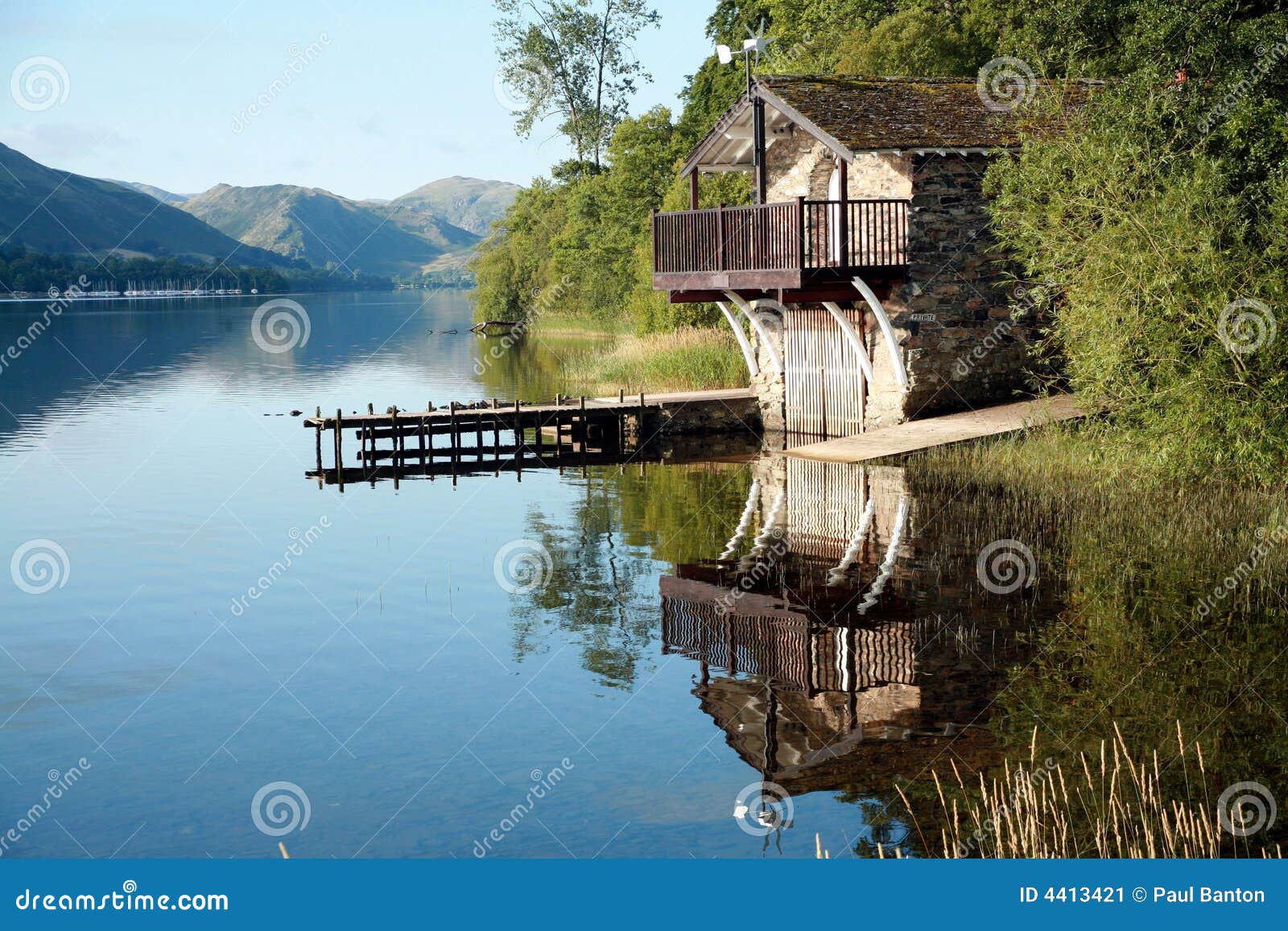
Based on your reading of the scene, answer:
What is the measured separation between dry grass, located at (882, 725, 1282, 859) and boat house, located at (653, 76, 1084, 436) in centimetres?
1682

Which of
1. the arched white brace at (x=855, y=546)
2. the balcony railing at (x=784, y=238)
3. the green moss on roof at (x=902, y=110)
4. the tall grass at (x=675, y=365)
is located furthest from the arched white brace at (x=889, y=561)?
the tall grass at (x=675, y=365)

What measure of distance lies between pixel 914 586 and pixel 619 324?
47335 millimetres

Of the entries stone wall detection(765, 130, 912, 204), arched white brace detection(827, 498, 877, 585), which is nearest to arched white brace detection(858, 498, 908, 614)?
arched white brace detection(827, 498, 877, 585)

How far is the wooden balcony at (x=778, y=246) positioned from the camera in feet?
88.2

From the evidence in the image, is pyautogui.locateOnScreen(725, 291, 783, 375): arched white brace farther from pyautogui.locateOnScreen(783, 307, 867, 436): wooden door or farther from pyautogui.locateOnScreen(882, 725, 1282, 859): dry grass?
pyautogui.locateOnScreen(882, 725, 1282, 859): dry grass

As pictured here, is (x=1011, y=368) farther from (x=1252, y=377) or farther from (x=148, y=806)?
(x=148, y=806)

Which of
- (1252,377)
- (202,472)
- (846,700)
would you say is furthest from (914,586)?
(202,472)

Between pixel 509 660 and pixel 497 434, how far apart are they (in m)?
17.4

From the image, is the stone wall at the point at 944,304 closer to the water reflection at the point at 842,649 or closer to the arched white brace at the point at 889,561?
the arched white brace at the point at 889,561

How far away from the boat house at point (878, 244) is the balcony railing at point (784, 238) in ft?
0.12

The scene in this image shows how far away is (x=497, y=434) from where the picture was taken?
1251 inches

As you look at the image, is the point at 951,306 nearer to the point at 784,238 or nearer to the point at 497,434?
the point at 784,238

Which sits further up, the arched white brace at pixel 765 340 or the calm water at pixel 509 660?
the arched white brace at pixel 765 340

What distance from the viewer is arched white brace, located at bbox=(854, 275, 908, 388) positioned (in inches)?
1076
